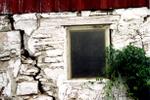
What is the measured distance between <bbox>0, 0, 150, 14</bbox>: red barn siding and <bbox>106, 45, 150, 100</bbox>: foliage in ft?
2.68

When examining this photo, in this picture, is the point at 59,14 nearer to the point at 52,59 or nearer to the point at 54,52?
the point at 54,52

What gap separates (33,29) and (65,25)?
613mm

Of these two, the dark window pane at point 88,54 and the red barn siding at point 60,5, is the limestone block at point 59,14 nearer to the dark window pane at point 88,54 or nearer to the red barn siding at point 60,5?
the red barn siding at point 60,5

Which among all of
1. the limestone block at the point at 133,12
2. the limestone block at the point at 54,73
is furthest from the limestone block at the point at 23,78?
the limestone block at the point at 133,12

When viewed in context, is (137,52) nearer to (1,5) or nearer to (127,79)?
(127,79)

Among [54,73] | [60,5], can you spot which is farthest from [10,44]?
[60,5]

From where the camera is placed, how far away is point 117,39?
25.0ft

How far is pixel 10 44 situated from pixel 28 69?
0.59 metres

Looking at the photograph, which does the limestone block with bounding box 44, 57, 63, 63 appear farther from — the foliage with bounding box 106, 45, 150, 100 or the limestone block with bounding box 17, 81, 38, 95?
the foliage with bounding box 106, 45, 150, 100

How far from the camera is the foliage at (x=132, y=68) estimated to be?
23.6ft

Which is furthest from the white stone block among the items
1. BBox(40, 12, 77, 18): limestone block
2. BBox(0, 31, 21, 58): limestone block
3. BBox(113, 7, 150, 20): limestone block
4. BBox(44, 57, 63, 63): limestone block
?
BBox(113, 7, 150, 20): limestone block

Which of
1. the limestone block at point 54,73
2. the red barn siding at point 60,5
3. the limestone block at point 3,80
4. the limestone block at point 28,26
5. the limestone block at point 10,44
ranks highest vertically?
the red barn siding at point 60,5

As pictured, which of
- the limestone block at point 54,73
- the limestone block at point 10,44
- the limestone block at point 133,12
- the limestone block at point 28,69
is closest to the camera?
the limestone block at point 133,12

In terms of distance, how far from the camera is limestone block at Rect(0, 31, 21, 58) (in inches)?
311
